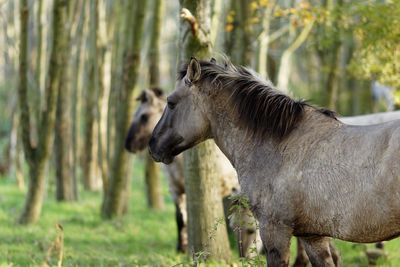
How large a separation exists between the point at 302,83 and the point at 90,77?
919 inches

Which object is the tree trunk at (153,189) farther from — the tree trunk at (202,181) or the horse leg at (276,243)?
the horse leg at (276,243)

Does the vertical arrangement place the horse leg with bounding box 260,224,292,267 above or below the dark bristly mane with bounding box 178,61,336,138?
below

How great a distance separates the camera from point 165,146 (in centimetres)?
650

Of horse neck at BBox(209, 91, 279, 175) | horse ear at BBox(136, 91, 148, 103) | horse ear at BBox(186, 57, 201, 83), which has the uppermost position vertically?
horse ear at BBox(136, 91, 148, 103)

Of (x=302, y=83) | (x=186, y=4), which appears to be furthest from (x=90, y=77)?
(x=302, y=83)

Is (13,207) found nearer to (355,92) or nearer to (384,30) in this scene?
(384,30)

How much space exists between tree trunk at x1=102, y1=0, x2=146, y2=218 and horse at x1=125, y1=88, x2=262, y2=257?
90cm

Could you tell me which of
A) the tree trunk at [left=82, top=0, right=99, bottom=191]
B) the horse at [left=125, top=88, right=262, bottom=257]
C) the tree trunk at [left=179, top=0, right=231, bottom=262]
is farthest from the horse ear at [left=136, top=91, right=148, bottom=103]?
the tree trunk at [left=82, top=0, right=99, bottom=191]

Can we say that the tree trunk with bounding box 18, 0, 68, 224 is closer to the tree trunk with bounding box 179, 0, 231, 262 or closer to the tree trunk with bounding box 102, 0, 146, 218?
the tree trunk with bounding box 102, 0, 146, 218

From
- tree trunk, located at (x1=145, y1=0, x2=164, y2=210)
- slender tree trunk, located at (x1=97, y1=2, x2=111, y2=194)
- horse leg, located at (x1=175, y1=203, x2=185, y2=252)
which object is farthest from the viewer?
slender tree trunk, located at (x1=97, y1=2, x2=111, y2=194)

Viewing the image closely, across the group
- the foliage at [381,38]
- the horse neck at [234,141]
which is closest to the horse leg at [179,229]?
the foliage at [381,38]

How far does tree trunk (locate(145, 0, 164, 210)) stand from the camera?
13.9 metres

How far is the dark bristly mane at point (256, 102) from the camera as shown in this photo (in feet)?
19.4

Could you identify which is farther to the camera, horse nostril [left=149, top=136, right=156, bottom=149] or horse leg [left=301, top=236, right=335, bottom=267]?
horse nostril [left=149, top=136, right=156, bottom=149]
